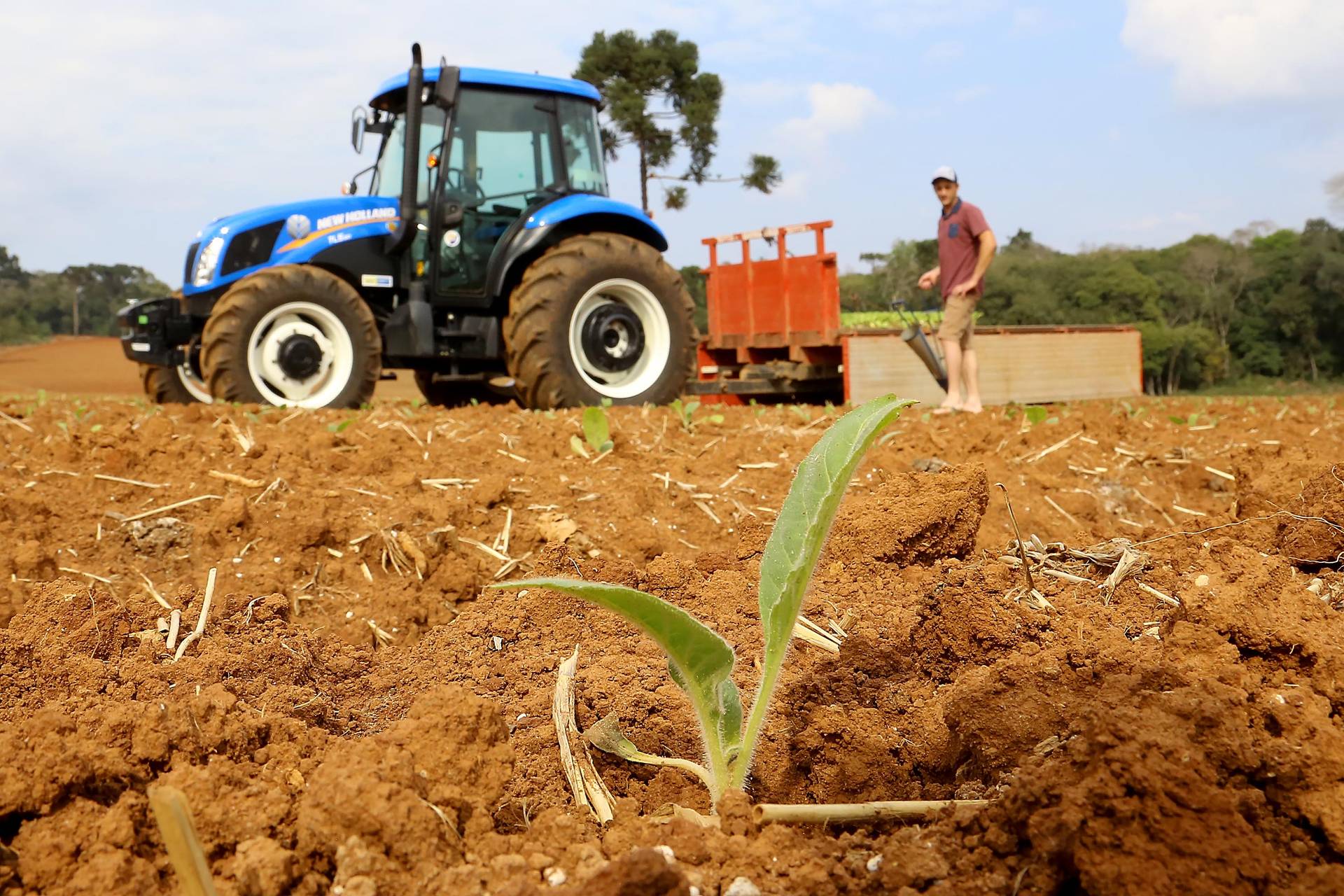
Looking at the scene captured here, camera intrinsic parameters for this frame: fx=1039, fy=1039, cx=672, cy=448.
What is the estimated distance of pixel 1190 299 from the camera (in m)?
40.3

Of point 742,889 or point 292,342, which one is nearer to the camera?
point 742,889

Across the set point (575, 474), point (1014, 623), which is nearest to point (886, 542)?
point (1014, 623)

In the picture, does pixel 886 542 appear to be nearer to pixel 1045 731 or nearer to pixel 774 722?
pixel 774 722

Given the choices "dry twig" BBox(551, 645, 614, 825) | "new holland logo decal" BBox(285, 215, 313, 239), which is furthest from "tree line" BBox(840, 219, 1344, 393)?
"dry twig" BBox(551, 645, 614, 825)

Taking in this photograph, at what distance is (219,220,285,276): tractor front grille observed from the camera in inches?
264

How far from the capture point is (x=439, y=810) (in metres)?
1.18

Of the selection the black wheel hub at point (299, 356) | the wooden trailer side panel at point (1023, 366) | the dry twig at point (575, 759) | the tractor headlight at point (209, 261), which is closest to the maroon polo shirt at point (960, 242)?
the wooden trailer side panel at point (1023, 366)

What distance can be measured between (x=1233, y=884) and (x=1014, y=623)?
0.78 meters

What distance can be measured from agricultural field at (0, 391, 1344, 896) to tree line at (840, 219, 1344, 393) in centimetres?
3103

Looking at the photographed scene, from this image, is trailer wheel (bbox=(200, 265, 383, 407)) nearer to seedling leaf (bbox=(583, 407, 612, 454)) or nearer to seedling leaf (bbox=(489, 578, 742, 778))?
seedling leaf (bbox=(583, 407, 612, 454))

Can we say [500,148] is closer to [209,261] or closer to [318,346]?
[318,346]

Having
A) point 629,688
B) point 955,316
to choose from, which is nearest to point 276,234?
point 955,316

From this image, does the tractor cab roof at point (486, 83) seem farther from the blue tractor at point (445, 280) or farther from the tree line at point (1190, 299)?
the tree line at point (1190, 299)

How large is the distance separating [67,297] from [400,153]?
2242 inches
